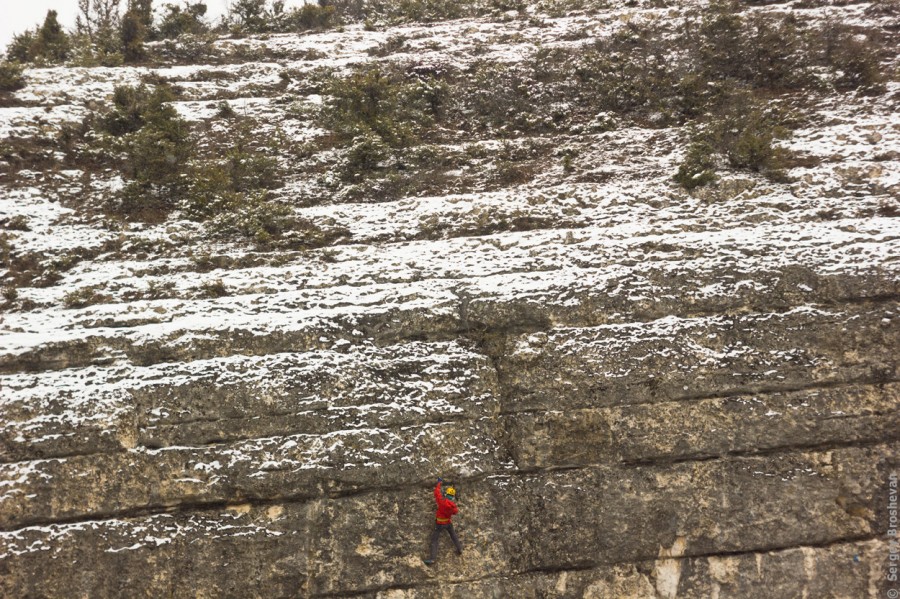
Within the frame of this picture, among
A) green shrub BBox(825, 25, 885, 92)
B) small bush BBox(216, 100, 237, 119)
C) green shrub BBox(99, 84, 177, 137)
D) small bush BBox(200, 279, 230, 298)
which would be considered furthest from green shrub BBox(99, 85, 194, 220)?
green shrub BBox(825, 25, 885, 92)

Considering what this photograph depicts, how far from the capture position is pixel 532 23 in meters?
18.9

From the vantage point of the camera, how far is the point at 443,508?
8.12 metres

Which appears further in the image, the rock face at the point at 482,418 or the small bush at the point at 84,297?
the small bush at the point at 84,297

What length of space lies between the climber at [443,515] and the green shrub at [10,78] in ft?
59.5

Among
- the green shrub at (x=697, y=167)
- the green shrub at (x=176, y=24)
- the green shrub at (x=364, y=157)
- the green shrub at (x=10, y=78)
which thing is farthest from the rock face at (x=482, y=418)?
the green shrub at (x=176, y=24)

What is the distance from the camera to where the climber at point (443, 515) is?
8109 millimetres

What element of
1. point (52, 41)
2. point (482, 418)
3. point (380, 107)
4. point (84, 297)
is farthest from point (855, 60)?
point (52, 41)

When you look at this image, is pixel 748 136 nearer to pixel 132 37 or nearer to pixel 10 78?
pixel 132 37

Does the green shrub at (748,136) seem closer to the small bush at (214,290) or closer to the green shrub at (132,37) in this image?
the small bush at (214,290)

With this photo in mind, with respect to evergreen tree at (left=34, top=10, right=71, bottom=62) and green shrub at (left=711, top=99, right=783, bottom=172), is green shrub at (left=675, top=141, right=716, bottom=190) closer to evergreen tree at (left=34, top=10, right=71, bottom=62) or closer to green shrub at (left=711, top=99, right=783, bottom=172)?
green shrub at (left=711, top=99, right=783, bottom=172)

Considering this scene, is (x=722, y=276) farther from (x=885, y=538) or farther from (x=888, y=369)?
(x=885, y=538)

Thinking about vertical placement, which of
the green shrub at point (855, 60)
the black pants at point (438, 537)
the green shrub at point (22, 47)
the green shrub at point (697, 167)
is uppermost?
the green shrub at point (22, 47)

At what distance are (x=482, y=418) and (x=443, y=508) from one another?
1764 mm

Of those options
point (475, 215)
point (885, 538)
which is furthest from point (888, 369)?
point (475, 215)
